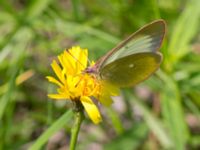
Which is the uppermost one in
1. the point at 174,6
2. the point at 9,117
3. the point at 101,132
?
the point at 9,117

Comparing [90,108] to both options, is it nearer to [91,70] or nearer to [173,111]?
[91,70]

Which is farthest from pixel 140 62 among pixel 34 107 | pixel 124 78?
pixel 34 107

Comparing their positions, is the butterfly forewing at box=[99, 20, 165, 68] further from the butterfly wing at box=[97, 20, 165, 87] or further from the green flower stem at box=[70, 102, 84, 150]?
the green flower stem at box=[70, 102, 84, 150]

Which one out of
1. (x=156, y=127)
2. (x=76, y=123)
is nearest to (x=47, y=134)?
(x=76, y=123)

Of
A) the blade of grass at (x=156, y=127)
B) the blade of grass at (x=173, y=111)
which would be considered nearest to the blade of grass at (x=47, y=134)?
the blade of grass at (x=173, y=111)

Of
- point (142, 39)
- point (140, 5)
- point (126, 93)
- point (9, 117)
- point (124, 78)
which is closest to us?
point (142, 39)

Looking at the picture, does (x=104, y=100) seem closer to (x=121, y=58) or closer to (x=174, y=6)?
(x=121, y=58)

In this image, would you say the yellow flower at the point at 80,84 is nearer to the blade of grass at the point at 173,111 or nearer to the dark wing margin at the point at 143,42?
the dark wing margin at the point at 143,42
